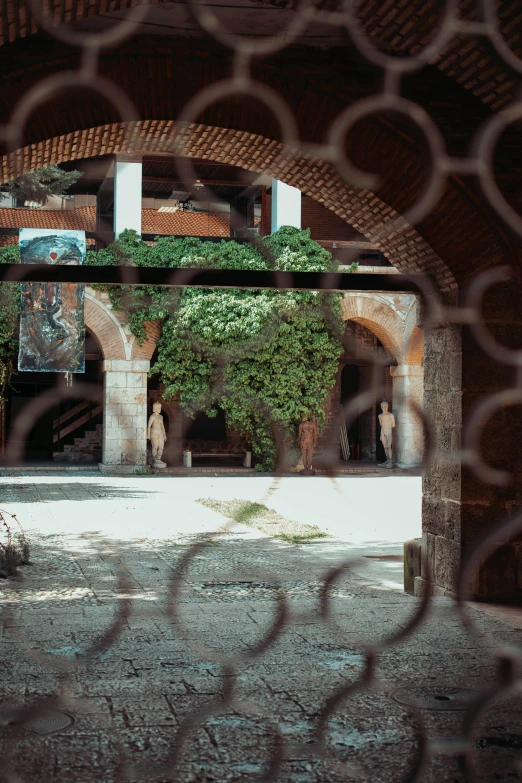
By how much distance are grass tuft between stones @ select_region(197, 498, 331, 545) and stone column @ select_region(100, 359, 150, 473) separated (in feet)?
18.2

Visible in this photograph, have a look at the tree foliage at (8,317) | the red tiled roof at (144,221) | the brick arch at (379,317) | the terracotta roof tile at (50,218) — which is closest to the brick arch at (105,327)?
the tree foliage at (8,317)

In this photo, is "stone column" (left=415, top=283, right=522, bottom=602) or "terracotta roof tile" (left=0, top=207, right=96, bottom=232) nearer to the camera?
"stone column" (left=415, top=283, right=522, bottom=602)

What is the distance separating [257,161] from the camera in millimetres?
5473

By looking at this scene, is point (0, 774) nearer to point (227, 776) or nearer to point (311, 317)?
point (227, 776)

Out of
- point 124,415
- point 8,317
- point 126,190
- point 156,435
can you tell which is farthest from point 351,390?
point 8,317

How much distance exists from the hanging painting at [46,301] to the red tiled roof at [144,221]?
240 cm

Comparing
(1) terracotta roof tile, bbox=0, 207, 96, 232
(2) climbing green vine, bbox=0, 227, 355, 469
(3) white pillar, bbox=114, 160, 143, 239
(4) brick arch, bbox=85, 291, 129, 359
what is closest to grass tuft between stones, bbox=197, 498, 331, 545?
(2) climbing green vine, bbox=0, 227, 355, 469

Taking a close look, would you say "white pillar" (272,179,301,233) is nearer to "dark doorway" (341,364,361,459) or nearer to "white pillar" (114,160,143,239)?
"white pillar" (114,160,143,239)

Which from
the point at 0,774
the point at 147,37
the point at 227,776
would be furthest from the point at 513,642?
the point at 147,37

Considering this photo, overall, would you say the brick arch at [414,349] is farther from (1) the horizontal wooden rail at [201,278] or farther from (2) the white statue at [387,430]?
(1) the horizontal wooden rail at [201,278]

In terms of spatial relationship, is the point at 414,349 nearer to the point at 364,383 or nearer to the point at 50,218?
the point at 364,383

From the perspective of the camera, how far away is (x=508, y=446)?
5.31m

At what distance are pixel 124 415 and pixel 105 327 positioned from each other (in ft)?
5.51

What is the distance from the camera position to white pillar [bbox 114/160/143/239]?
17.4 meters
